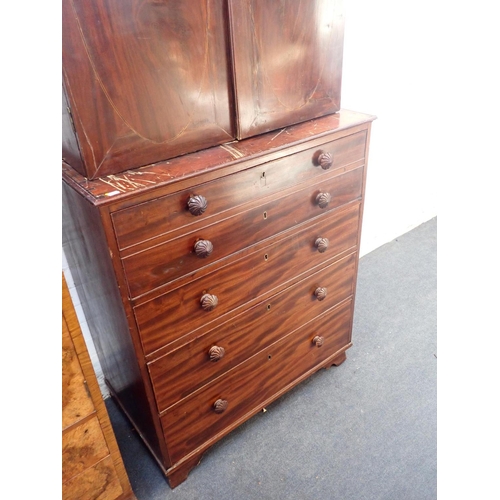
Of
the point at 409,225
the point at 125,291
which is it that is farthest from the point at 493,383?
the point at 409,225

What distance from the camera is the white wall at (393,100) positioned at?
1.97 m

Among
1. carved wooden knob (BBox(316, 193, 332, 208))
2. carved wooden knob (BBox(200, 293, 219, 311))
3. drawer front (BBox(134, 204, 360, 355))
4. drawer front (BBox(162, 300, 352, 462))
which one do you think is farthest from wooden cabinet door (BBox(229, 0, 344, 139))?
drawer front (BBox(162, 300, 352, 462))

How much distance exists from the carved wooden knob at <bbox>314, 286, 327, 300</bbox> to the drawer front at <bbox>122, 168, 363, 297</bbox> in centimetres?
31

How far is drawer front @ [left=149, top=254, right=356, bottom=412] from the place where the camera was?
1.25 m

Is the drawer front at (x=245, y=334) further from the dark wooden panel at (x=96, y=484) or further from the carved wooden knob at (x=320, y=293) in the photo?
the dark wooden panel at (x=96, y=484)

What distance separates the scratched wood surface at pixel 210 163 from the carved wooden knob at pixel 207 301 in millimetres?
334

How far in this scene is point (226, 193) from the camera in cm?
112

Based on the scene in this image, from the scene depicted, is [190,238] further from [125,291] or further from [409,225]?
[409,225]

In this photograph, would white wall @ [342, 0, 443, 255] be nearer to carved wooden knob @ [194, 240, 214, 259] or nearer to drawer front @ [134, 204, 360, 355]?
drawer front @ [134, 204, 360, 355]

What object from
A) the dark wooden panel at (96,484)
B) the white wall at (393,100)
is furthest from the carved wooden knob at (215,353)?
the white wall at (393,100)

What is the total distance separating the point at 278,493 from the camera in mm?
1454
